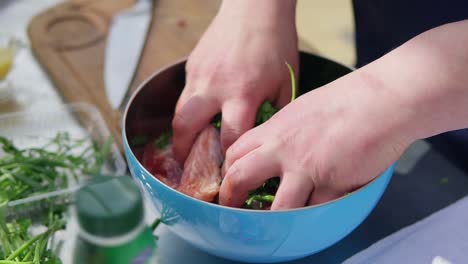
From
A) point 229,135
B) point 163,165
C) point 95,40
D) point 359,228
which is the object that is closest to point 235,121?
point 229,135

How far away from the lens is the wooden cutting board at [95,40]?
1.09 m

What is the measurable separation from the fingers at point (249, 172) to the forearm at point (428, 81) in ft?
0.43

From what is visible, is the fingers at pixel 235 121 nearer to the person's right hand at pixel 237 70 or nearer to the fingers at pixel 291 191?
Result: the person's right hand at pixel 237 70

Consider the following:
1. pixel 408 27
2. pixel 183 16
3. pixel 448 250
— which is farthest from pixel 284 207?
pixel 183 16

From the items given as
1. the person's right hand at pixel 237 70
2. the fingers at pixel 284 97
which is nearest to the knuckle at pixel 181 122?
the person's right hand at pixel 237 70

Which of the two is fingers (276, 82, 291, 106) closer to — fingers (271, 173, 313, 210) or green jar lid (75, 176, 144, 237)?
fingers (271, 173, 313, 210)

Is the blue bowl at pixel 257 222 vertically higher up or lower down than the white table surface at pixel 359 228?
higher up

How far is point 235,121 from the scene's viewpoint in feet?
2.35

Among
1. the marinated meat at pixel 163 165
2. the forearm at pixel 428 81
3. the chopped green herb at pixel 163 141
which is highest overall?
the forearm at pixel 428 81

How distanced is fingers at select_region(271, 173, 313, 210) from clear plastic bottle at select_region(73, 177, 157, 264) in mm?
205

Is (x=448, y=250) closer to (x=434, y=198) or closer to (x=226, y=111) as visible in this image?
(x=434, y=198)

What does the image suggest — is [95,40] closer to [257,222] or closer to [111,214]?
[257,222]

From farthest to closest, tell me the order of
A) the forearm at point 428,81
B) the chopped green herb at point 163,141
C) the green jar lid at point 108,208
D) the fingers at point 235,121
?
the chopped green herb at point 163,141, the fingers at point 235,121, the forearm at point 428,81, the green jar lid at point 108,208

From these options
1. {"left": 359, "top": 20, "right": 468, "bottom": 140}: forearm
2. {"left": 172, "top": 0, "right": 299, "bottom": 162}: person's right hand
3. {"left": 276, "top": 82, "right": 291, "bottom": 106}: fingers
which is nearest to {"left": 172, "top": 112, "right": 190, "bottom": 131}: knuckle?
{"left": 172, "top": 0, "right": 299, "bottom": 162}: person's right hand
